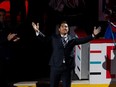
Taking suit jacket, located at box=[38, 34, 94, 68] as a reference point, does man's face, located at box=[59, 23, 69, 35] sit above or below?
above

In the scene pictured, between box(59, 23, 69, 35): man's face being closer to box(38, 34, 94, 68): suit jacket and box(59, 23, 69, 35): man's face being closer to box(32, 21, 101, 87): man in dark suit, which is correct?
box(32, 21, 101, 87): man in dark suit

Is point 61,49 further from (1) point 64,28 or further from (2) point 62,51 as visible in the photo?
(1) point 64,28

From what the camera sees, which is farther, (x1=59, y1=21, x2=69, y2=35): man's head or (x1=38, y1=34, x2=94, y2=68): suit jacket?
(x1=38, y1=34, x2=94, y2=68): suit jacket

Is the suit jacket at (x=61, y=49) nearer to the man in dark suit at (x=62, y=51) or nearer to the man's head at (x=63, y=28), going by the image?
the man in dark suit at (x=62, y=51)

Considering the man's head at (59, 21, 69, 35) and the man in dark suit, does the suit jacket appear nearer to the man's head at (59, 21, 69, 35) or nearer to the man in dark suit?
the man in dark suit

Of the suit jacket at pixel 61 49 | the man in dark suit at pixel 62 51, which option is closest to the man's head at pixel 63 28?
the man in dark suit at pixel 62 51

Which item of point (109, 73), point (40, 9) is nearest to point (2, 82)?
point (109, 73)

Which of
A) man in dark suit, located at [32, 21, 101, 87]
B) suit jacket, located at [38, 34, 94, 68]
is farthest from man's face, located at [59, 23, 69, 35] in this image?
suit jacket, located at [38, 34, 94, 68]

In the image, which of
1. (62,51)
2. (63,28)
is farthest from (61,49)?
(63,28)

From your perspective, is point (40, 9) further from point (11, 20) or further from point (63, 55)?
point (63, 55)

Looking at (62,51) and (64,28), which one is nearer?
(64,28)

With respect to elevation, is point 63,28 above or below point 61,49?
above

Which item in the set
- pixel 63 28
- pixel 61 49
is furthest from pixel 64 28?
pixel 61 49

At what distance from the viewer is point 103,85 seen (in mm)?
9938
